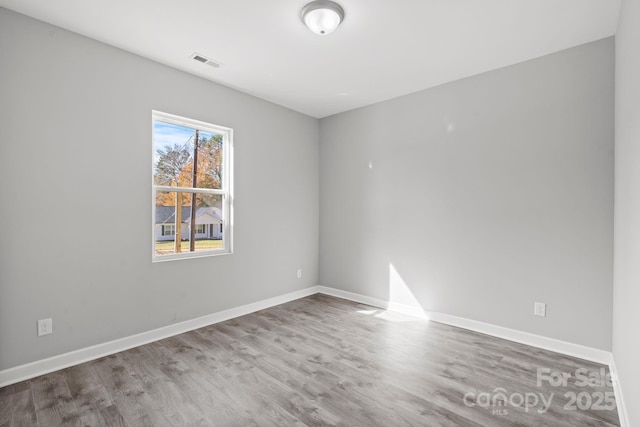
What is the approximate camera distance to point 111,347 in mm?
2691

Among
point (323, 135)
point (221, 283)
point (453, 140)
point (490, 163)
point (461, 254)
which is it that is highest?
point (323, 135)

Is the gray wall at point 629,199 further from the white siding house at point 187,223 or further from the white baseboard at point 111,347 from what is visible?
the white siding house at point 187,223

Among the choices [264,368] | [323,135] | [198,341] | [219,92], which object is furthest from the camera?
[323,135]

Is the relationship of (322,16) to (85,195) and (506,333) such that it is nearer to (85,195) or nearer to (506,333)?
(85,195)

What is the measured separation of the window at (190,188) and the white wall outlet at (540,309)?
3215 mm

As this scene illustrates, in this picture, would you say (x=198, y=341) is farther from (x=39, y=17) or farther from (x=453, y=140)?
(x=453, y=140)

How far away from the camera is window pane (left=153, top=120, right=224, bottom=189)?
313 cm

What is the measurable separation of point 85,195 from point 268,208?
6.45ft

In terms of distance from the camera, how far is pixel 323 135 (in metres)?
4.71

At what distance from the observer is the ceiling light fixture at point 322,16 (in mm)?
2131

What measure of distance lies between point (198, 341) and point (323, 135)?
3.24 metres

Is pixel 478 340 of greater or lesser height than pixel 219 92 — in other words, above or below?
below

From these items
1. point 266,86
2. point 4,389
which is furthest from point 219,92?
point 4,389

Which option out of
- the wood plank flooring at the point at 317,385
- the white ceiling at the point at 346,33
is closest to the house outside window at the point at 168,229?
the wood plank flooring at the point at 317,385
